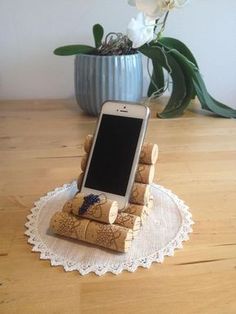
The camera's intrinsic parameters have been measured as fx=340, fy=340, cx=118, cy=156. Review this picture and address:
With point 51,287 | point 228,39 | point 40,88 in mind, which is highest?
point 228,39

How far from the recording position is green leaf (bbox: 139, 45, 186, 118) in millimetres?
922

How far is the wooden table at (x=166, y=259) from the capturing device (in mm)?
349

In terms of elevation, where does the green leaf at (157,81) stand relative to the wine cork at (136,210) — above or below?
below

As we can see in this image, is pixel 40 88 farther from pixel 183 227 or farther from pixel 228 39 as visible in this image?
pixel 183 227

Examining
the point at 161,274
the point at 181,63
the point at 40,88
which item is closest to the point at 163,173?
the point at 161,274

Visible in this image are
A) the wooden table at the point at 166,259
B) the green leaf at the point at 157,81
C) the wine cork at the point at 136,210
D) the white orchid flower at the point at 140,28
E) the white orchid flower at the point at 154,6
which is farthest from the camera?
the green leaf at the point at 157,81

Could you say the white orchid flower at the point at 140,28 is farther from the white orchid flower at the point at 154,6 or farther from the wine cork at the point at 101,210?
the wine cork at the point at 101,210

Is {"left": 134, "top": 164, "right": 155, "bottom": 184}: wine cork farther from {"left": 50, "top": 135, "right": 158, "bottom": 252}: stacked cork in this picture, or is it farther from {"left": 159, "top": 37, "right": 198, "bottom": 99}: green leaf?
{"left": 159, "top": 37, "right": 198, "bottom": 99}: green leaf

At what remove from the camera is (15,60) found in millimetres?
1091

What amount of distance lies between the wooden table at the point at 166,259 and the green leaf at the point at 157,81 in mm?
185

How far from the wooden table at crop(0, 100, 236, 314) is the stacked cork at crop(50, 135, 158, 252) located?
42mm

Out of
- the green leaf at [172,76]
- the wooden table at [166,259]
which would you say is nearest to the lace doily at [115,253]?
the wooden table at [166,259]

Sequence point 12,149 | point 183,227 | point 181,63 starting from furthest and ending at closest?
point 181,63, point 12,149, point 183,227

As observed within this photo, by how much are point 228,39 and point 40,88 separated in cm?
66
